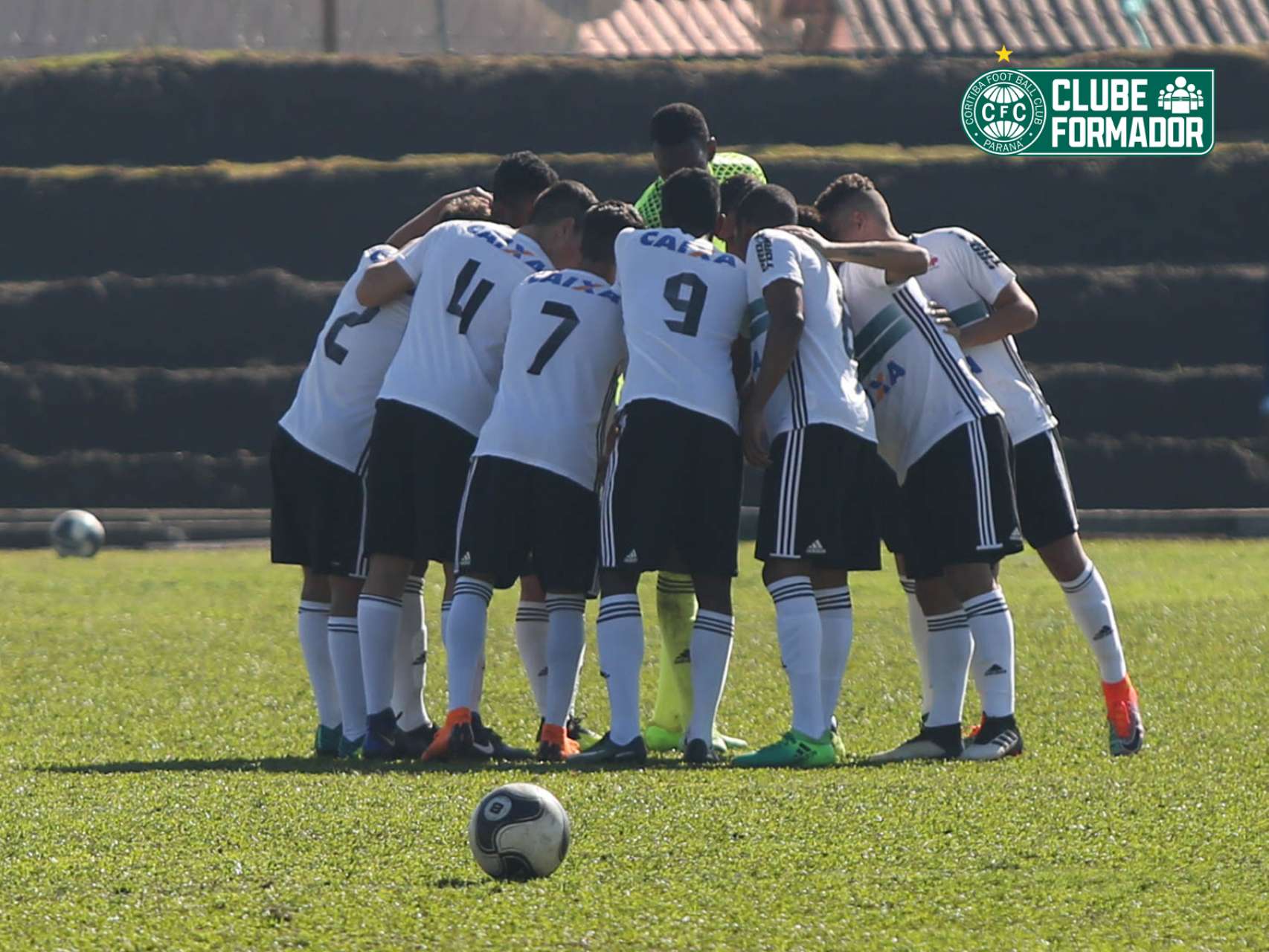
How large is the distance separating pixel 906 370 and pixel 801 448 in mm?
562

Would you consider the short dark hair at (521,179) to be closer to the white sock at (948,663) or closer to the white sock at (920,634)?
the white sock at (920,634)

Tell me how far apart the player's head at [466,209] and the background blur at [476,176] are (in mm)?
13986

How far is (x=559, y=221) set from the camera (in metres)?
7.13

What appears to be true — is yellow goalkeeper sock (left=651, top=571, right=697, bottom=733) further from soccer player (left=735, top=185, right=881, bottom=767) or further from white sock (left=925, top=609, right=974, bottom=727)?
white sock (left=925, top=609, right=974, bottom=727)

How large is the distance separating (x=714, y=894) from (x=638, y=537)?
2116 mm

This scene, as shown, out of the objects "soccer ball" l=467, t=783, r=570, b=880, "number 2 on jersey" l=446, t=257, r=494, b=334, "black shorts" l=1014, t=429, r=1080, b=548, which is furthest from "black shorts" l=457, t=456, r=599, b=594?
"soccer ball" l=467, t=783, r=570, b=880

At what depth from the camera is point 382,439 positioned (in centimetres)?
689

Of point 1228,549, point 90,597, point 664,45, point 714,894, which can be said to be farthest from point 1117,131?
point 714,894

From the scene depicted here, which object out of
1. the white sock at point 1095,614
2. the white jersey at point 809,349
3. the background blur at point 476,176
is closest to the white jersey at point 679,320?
the white jersey at point 809,349

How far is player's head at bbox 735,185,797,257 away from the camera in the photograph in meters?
6.89

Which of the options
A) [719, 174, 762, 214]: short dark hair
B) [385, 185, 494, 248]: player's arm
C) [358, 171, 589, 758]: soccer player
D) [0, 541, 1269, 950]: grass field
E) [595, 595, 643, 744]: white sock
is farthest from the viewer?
[385, 185, 494, 248]: player's arm

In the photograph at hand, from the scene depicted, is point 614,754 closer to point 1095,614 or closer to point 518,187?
point 1095,614

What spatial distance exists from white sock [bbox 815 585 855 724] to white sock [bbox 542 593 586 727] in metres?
0.79

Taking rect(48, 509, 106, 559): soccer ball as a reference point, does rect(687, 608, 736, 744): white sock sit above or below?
above
